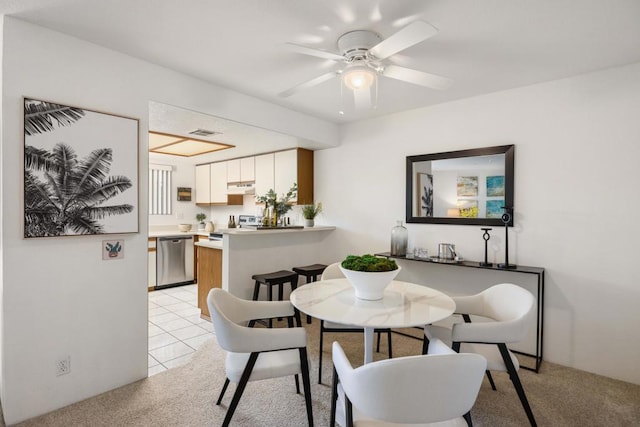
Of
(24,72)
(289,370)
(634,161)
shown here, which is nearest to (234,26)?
(24,72)

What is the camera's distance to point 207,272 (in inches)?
157

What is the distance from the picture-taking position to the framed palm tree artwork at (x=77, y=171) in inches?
79.0

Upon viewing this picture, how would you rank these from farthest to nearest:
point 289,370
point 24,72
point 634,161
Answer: point 634,161
point 24,72
point 289,370

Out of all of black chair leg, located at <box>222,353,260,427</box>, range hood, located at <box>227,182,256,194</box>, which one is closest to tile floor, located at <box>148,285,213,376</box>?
black chair leg, located at <box>222,353,260,427</box>

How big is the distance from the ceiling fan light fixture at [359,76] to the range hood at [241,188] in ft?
10.5

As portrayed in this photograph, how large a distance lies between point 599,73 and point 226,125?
3339 mm

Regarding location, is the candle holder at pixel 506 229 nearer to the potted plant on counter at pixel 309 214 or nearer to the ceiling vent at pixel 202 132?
the potted plant on counter at pixel 309 214

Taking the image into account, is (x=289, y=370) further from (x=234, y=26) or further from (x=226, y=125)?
(x=226, y=125)

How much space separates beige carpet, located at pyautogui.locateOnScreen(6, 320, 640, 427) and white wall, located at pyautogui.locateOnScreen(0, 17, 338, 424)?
7.9 inches

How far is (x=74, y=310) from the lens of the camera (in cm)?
220

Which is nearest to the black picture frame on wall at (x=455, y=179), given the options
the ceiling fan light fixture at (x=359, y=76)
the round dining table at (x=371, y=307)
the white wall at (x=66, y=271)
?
the round dining table at (x=371, y=307)

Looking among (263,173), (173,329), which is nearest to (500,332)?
(173,329)

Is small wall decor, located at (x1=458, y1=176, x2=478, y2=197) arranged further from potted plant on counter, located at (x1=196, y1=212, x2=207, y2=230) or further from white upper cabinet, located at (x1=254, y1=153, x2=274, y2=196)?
potted plant on counter, located at (x1=196, y1=212, x2=207, y2=230)

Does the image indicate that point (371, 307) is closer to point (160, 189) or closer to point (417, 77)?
point (417, 77)
